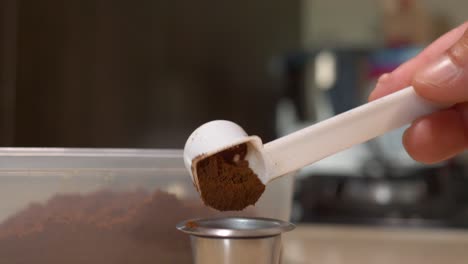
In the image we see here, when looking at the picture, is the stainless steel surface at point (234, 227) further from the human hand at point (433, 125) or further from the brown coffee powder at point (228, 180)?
the human hand at point (433, 125)

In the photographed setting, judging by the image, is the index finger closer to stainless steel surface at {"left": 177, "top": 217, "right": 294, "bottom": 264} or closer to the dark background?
stainless steel surface at {"left": 177, "top": 217, "right": 294, "bottom": 264}

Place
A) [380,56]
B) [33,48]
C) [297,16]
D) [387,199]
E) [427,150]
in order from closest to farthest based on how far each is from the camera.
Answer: [427,150], [33,48], [387,199], [380,56], [297,16]

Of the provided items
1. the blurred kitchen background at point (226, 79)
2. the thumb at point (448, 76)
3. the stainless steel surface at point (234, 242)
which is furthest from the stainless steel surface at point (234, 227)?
the blurred kitchen background at point (226, 79)

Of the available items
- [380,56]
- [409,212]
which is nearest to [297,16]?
[380,56]

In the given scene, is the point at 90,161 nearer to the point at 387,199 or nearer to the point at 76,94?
the point at 76,94

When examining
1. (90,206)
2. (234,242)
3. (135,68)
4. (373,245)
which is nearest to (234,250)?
(234,242)
